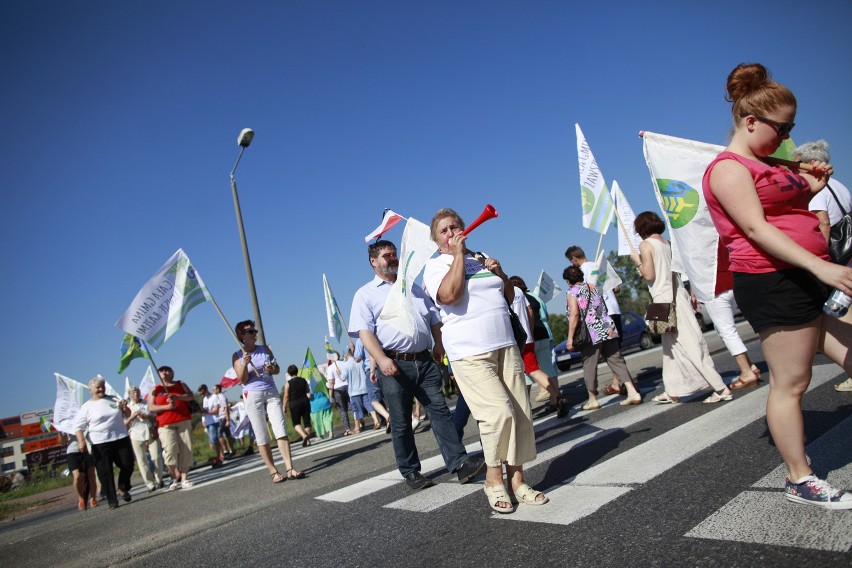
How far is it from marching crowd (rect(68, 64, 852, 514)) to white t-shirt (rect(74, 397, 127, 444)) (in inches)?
101

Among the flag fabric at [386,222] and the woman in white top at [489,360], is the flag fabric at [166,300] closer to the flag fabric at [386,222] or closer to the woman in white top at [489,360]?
the flag fabric at [386,222]

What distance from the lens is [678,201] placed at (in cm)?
525

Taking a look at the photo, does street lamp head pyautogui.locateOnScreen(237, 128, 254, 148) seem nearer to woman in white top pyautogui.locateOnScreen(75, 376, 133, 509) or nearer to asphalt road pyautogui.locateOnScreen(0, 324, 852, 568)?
woman in white top pyautogui.locateOnScreen(75, 376, 133, 509)

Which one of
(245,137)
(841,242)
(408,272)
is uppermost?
(245,137)

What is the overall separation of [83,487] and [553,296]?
9.30m

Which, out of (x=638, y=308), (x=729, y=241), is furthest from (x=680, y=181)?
(x=638, y=308)

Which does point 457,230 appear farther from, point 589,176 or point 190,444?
point 190,444

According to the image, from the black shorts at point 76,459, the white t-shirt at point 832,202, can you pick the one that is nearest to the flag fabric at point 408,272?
the white t-shirt at point 832,202

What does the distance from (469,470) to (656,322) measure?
283 cm

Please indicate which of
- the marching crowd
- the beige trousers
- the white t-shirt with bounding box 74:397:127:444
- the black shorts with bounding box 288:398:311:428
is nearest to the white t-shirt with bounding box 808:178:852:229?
the marching crowd

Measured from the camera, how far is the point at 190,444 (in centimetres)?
943

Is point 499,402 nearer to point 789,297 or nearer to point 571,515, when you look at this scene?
point 571,515

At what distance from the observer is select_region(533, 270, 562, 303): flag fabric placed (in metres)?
12.6

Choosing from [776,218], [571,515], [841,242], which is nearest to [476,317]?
[571,515]
